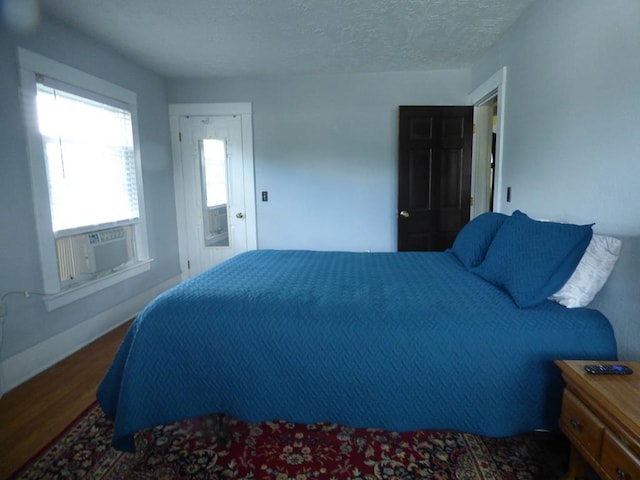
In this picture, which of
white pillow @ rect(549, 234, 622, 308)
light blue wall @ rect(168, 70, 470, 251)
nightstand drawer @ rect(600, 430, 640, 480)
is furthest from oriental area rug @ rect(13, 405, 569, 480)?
light blue wall @ rect(168, 70, 470, 251)

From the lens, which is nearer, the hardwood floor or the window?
the hardwood floor

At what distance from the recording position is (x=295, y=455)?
1.62 meters

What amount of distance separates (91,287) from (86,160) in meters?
1.03

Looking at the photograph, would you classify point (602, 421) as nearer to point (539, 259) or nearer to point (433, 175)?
point (539, 259)

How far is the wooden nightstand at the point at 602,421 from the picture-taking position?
3.18ft

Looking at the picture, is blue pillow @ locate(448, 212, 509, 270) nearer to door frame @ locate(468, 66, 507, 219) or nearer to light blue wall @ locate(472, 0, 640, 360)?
light blue wall @ locate(472, 0, 640, 360)

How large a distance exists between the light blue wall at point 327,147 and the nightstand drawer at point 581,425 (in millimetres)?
2866

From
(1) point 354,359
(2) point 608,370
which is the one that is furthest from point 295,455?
(2) point 608,370

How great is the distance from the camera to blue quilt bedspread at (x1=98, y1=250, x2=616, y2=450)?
138 centimetres

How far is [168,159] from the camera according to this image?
13.2 feet

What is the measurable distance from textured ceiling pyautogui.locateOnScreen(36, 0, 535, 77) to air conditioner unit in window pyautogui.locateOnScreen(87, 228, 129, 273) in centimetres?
161

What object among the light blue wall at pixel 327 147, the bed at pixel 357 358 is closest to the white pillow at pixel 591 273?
the bed at pixel 357 358

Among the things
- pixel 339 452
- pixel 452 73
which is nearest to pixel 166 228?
pixel 339 452

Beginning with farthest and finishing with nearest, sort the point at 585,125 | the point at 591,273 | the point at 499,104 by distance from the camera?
the point at 499,104 < the point at 585,125 < the point at 591,273
